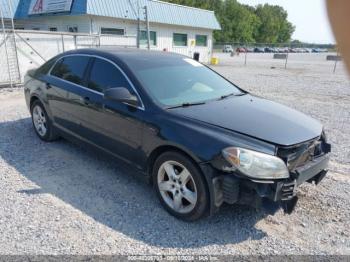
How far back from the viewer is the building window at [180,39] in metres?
24.3

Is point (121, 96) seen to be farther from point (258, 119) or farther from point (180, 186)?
point (258, 119)

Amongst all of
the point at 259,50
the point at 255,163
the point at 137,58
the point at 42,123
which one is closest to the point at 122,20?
the point at 42,123

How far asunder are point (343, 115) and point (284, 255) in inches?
246

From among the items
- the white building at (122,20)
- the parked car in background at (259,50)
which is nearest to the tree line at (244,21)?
the parked car in background at (259,50)

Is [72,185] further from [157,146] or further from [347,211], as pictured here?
[347,211]

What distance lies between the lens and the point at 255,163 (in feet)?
9.37

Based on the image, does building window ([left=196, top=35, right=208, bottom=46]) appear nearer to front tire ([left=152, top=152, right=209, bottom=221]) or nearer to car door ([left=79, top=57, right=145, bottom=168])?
car door ([left=79, top=57, right=145, bottom=168])

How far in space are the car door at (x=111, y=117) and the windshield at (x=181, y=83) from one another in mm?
253

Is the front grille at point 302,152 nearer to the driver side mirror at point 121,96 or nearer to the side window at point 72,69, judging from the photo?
the driver side mirror at point 121,96

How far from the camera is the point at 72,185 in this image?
4.05m

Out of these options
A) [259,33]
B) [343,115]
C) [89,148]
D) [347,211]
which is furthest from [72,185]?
[259,33]

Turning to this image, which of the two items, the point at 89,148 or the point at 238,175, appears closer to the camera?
the point at 238,175

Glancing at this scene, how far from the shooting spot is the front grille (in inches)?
118

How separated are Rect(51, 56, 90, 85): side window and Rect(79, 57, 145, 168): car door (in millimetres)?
234
